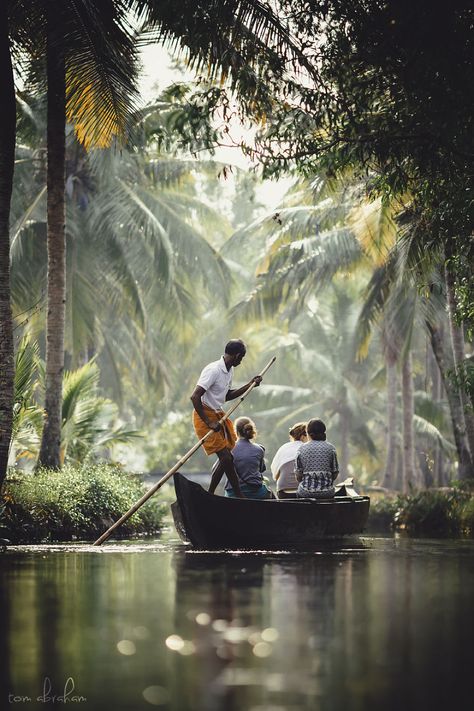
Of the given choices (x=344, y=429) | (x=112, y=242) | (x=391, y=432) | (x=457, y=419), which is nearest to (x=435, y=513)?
(x=457, y=419)

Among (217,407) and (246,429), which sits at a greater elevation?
(217,407)

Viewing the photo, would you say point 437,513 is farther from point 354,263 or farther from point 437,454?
point 437,454

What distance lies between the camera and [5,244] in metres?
15.8

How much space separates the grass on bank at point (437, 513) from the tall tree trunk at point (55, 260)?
24.2 feet

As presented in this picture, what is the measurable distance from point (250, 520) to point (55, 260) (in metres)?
7.11

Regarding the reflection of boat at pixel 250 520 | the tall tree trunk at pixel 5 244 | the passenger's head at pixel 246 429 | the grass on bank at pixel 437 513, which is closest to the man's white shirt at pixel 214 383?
the passenger's head at pixel 246 429

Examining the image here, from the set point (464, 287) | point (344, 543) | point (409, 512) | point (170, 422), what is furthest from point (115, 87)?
point (170, 422)

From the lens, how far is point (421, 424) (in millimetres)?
44219

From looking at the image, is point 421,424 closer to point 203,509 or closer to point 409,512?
point 409,512

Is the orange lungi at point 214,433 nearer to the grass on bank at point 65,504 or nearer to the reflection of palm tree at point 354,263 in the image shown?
the grass on bank at point 65,504

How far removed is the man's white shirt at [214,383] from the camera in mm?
15841

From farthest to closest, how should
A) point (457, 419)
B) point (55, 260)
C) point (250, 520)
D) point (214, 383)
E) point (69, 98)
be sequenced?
point (457, 419) → point (55, 260) → point (69, 98) → point (214, 383) → point (250, 520)

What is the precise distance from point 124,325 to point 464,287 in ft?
96.0

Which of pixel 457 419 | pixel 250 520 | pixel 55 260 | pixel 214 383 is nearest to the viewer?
pixel 250 520
